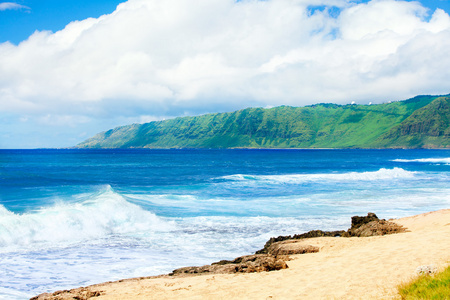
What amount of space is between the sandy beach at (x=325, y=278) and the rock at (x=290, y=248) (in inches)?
23.2

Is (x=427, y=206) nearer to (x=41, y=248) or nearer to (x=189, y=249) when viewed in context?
(x=189, y=249)

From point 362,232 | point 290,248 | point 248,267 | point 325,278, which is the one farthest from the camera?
point 362,232

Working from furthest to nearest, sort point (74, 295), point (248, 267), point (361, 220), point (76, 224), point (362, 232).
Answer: point (76, 224)
point (361, 220)
point (362, 232)
point (248, 267)
point (74, 295)

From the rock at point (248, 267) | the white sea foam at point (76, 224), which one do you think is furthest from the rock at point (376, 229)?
the white sea foam at point (76, 224)

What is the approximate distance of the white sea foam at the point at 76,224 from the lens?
1808cm

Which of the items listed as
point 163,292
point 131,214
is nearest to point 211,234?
point 131,214

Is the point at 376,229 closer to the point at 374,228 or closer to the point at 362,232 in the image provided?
the point at 374,228

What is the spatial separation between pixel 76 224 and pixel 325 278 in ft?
54.1

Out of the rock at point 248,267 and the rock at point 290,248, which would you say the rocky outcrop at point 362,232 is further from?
the rock at point 248,267

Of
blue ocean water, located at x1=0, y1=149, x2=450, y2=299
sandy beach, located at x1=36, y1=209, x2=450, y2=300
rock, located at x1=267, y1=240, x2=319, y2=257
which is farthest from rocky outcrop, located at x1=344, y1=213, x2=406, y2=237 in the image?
blue ocean water, located at x1=0, y1=149, x2=450, y2=299

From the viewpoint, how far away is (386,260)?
9836 millimetres

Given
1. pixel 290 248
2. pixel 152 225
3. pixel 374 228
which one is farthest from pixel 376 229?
pixel 152 225

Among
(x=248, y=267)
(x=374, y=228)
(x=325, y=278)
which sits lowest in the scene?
(x=374, y=228)

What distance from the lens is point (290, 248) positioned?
522 inches
